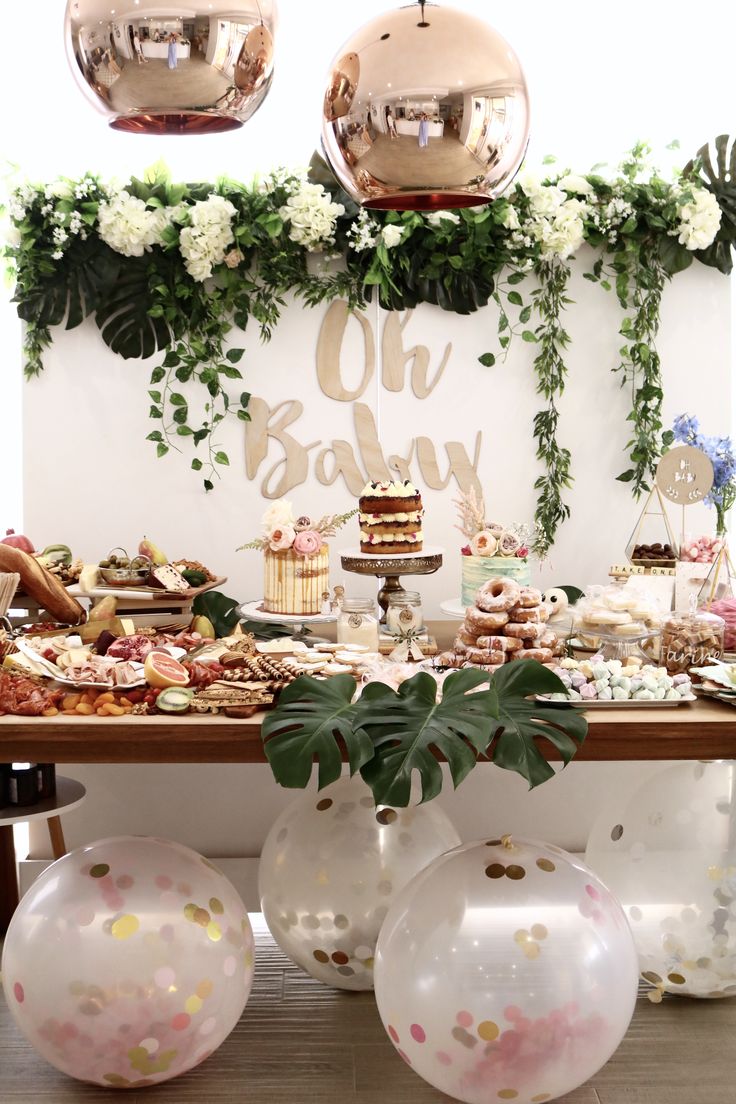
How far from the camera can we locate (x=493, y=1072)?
8.11 ft

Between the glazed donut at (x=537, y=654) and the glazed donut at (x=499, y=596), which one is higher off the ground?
the glazed donut at (x=499, y=596)

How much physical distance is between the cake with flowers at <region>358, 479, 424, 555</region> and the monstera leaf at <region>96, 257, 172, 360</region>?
4.47ft

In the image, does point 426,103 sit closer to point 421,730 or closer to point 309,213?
point 421,730

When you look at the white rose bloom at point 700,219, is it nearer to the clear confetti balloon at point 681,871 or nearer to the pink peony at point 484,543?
the pink peony at point 484,543

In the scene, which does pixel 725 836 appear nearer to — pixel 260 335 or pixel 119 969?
pixel 119 969

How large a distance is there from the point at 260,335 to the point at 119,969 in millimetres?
2616

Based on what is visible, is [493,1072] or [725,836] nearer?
[493,1072]

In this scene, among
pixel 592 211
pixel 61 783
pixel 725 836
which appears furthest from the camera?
pixel 592 211

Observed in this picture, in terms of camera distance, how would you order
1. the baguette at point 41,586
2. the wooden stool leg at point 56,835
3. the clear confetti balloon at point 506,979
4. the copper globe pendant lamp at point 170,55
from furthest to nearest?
the wooden stool leg at point 56,835 → the baguette at point 41,586 → the clear confetti balloon at point 506,979 → the copper globe pendant lamp at point 170,55

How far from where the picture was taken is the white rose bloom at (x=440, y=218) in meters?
4.20

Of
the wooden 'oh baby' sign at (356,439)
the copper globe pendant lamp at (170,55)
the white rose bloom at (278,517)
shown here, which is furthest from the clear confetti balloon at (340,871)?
the copper globe pendant lamp at (170,55)

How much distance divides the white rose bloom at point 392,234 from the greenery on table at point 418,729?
7.11 feet

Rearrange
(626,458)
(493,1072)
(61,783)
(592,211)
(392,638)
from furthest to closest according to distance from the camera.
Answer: (626,458), (592,211), (61,783), (392,638), (493,1072)

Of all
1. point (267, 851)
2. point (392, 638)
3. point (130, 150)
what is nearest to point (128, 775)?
point (267, 851)
